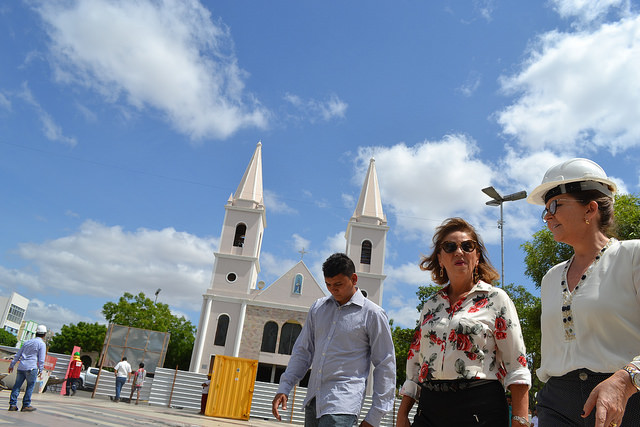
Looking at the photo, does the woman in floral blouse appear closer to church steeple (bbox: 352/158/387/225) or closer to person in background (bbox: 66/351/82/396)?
person in background (bbox: 66/351/82/396)

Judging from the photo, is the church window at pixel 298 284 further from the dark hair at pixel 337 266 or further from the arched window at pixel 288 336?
the dark hair at pixel 337 266

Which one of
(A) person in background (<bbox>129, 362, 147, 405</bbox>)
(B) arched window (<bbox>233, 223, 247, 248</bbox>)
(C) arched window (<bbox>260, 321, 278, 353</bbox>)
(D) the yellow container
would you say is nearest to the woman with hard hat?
(D) the yellow container

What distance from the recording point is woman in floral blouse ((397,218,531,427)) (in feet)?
8.48

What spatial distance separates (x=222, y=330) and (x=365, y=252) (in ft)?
40.1

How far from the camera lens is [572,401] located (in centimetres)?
217

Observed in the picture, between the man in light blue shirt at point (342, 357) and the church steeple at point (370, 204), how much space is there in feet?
113

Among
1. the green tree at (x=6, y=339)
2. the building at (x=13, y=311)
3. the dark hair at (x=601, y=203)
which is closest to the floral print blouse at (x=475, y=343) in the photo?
the dark hair at (x=601, y=203)

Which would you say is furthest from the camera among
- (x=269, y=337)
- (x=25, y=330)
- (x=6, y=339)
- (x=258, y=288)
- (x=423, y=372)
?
(x=25, y=330)

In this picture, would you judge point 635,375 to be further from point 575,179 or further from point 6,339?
point 6,339

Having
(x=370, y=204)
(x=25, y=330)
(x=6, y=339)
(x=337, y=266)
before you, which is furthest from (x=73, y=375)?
(x=25, y=330)

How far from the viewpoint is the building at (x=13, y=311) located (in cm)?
10475

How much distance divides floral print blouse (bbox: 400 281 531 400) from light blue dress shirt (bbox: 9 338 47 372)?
9.25 metres

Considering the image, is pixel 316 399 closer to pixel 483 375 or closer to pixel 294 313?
pixel 483 375

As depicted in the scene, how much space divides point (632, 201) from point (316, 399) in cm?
1678
